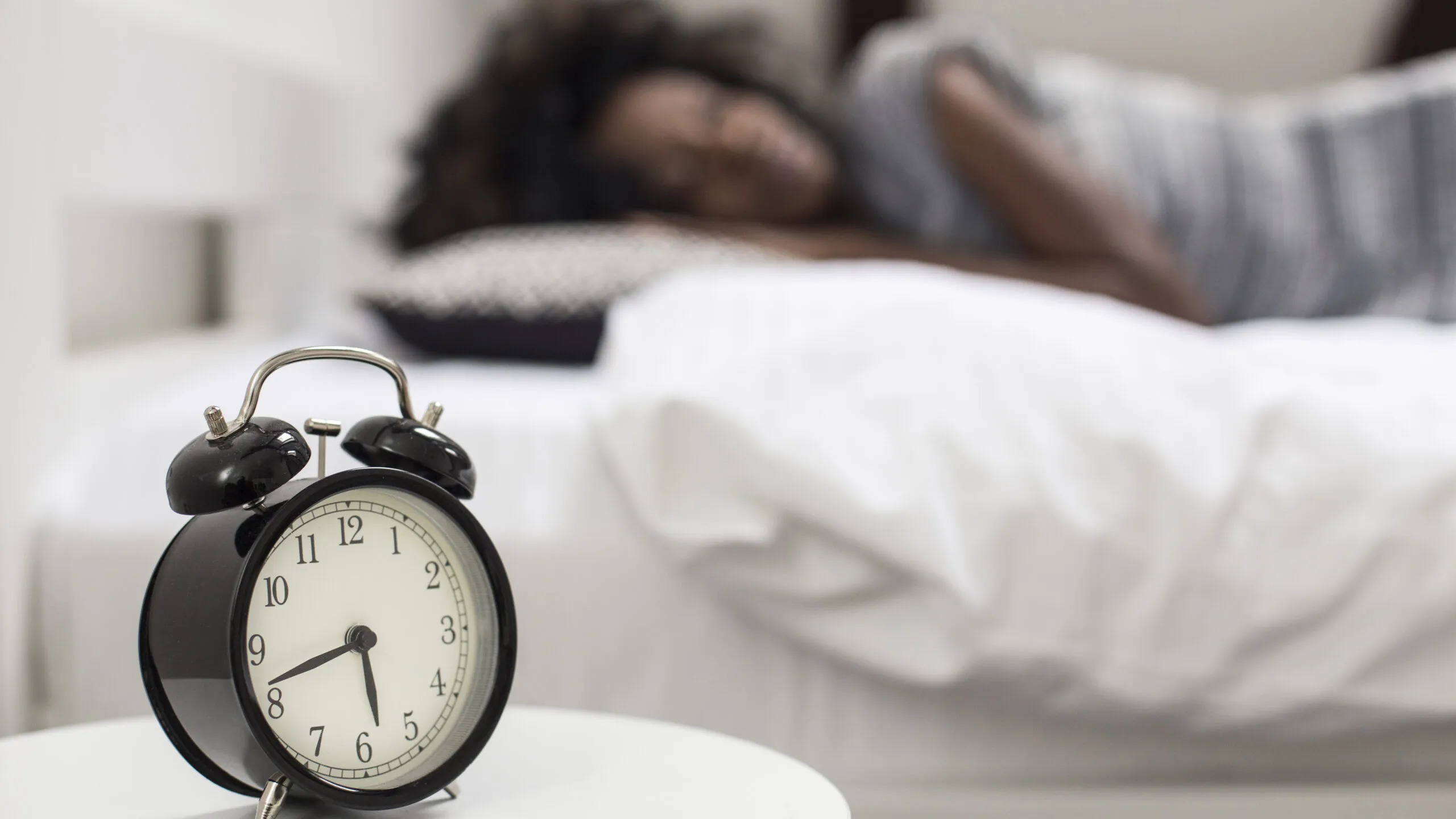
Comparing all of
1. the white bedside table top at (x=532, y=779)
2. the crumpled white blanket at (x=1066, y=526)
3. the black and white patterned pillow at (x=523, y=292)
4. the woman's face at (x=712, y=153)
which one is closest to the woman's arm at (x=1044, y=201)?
the woman's face at (x=712, y=153)

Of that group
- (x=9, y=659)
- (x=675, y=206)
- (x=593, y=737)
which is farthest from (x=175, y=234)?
(x=593, y=737)

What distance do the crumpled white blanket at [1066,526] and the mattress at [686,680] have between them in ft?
0.11

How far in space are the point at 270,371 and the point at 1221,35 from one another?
2.09m

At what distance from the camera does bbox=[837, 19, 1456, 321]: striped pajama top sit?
1.39 m

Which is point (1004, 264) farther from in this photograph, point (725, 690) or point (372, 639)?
point (372, 639)

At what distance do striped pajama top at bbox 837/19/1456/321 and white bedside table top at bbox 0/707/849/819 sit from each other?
1.05 metres

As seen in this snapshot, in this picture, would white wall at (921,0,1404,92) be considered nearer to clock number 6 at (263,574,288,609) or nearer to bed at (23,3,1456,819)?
bed at (23,3,1456,819)

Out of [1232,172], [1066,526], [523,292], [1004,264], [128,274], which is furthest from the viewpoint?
[1232,172]

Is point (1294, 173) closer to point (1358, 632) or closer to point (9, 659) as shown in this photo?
point (1358, 632)

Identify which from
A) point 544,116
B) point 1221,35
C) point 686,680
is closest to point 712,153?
point 544,116

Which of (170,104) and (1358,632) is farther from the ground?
(170,104)

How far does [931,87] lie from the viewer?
1313mm

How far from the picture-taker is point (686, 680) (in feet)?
2.07

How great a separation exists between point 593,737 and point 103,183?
0.62m
